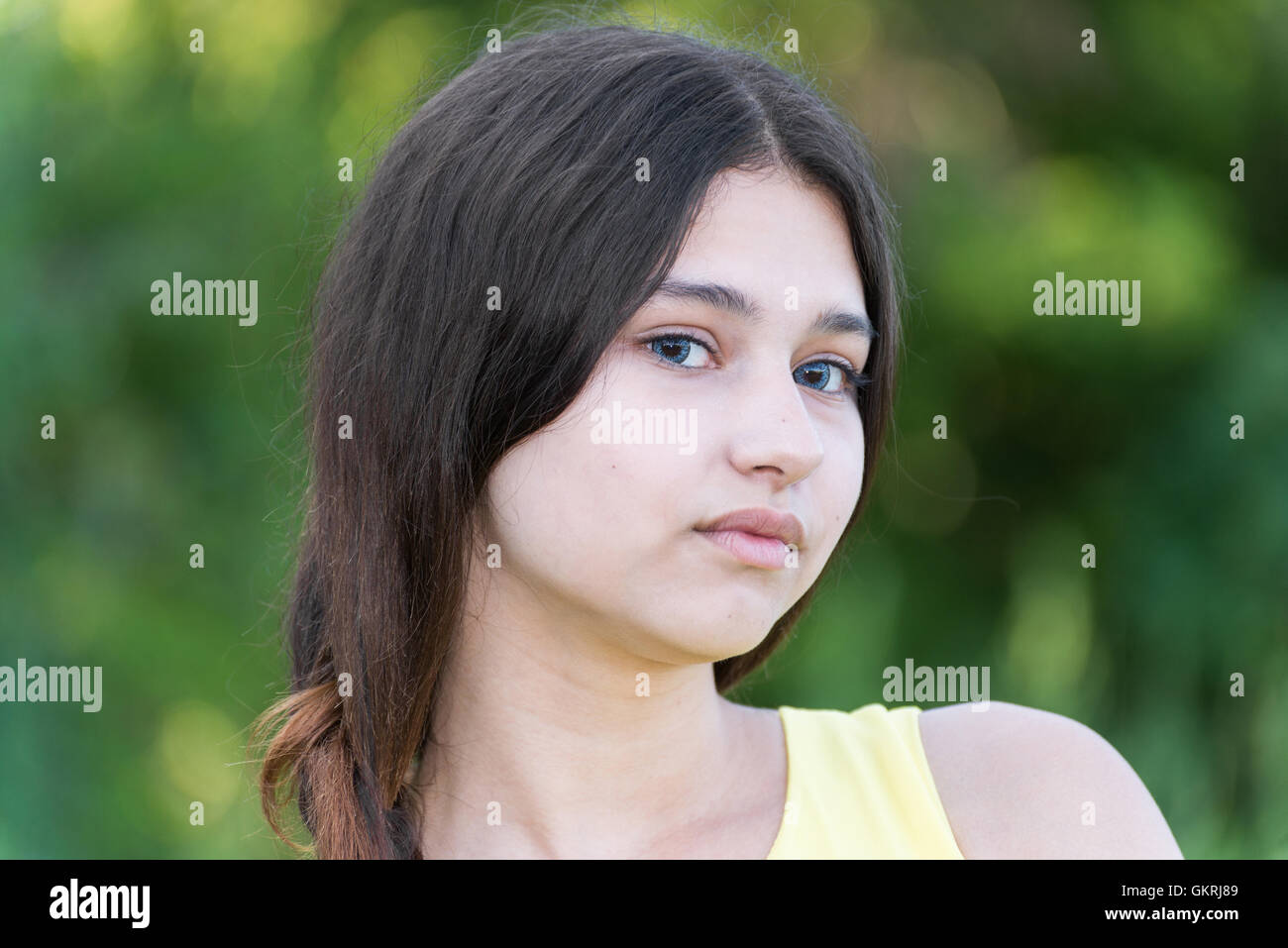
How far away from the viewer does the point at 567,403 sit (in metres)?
1.40

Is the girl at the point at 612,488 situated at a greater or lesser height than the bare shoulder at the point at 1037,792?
greater

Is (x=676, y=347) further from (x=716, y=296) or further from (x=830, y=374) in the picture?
(x=830, y=374)

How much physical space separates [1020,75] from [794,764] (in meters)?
2.28

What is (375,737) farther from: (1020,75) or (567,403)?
(1020,75)

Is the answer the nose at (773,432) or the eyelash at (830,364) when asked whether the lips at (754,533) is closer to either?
the nose at (773,432)

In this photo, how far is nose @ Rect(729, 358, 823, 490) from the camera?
136cm

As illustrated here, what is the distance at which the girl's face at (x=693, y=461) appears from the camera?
53.5 inches

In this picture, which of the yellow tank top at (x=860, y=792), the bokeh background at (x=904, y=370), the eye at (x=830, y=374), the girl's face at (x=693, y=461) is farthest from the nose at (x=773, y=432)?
the bokeh background at (x=904, y=370)

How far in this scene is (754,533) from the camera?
4.58 ft

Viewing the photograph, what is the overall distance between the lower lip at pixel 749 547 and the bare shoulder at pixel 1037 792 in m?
0.44

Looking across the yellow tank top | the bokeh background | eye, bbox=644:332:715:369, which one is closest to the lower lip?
eye, bbox=644:332:715:369

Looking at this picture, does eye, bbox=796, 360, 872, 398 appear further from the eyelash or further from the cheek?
the cheek

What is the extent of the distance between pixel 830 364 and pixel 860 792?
0.55 metres

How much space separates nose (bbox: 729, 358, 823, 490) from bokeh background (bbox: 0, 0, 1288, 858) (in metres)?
1.78
